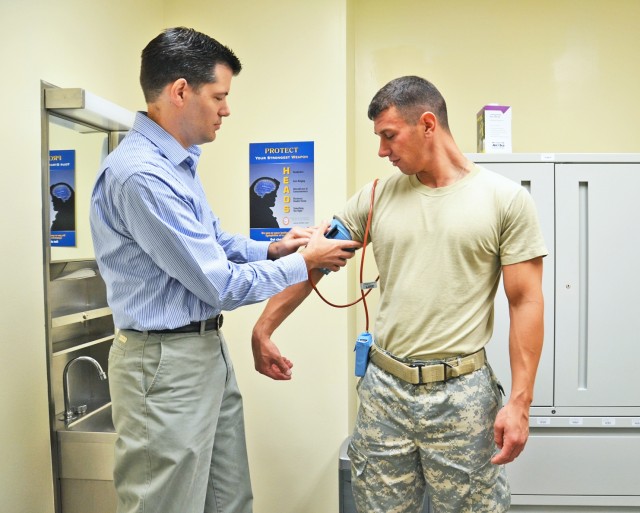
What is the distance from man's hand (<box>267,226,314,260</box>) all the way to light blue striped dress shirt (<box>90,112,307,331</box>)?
0.95 feet

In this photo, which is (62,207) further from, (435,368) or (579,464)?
(579,464)

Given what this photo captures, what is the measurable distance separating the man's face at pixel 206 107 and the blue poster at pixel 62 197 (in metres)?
0.59

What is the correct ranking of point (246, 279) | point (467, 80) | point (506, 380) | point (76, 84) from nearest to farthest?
point (246, 279)
point (76, 84)
point (506, 380)
point (467, 80)

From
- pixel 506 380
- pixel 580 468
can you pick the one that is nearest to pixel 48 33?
pixel 506 380

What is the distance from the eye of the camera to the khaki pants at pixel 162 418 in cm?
146

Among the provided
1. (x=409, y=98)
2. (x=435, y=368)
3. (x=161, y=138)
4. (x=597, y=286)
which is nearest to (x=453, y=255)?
(x=435, y=368)

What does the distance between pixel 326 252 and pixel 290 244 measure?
243mm

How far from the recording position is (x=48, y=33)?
1.89m

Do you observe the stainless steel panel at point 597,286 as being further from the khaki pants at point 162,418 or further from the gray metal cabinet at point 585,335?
Result: the khaki pants at point 162,418

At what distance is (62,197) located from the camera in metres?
1.95

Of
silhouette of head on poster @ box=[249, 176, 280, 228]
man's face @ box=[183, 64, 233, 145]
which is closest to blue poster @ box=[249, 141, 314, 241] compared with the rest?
silhouette of head on poster @ box=[249, 176, 280, 228]

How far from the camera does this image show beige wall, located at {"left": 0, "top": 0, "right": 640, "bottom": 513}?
2.52m

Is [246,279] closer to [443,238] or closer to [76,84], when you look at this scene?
[443,238]

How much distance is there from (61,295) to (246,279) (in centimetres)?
84
